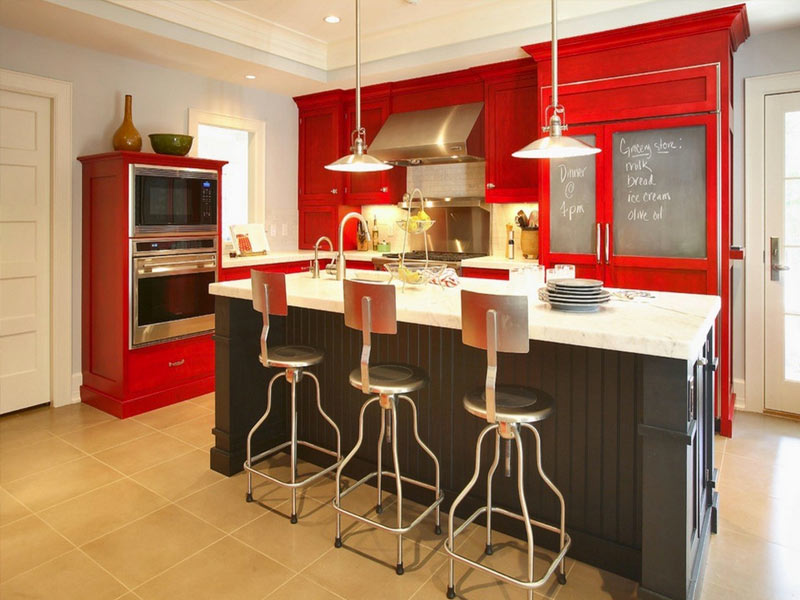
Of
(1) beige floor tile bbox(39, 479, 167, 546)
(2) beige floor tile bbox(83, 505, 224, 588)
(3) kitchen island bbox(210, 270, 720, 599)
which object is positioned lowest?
(2) beige floor tile bbox(83, 505, 224, 588)

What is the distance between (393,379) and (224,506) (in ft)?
3.59

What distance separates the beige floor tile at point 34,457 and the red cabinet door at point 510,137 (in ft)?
11.4

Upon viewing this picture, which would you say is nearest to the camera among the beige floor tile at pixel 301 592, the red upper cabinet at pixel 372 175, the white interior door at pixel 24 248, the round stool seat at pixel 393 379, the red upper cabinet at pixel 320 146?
the beige floor tile at pixel 301 592

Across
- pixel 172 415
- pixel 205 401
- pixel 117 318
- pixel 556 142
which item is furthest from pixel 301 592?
pixel 117 318

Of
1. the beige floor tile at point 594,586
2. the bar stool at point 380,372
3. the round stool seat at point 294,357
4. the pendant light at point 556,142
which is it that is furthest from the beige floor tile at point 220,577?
the pendant light at point 556,142

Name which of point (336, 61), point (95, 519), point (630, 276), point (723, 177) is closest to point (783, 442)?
point (630, 276)

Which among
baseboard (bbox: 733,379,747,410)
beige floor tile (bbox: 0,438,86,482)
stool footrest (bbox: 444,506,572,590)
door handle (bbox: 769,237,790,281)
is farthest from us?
baseboard (bbox: 733,379,747,410)

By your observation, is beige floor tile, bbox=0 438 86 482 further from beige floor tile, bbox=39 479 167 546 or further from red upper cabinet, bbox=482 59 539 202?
red upper cabinet, bbox=482 59 539 202

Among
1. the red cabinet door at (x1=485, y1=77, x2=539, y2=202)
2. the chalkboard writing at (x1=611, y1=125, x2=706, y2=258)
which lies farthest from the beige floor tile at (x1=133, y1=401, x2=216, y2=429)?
the chalkboard writing at (x1=611, y1=125, x2=706, y2=258)

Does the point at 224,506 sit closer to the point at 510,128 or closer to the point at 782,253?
the point at 510,128

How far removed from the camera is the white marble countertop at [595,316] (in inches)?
64.7

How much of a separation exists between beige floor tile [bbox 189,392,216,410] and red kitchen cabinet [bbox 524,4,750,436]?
2817mm

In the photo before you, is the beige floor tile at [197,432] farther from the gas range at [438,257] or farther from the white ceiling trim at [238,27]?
the white ceiling trim at [238,27]

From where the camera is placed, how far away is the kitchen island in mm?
1698
